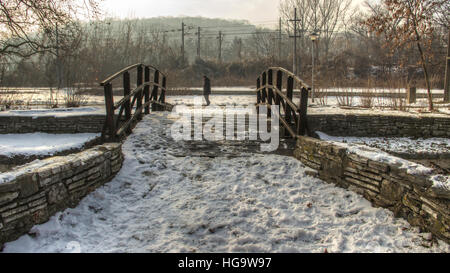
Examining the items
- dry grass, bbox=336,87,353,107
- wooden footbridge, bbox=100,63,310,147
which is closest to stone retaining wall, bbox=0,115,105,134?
wooden footbridge, bbox=100,63,310,147

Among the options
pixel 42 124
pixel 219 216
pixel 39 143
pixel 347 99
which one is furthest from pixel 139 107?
pixel 347 99

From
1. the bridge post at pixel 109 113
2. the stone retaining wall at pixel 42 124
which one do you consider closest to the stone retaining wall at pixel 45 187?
the bridge post at pixel 109 113

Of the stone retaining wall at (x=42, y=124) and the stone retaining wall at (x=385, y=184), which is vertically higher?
the stone retaining wall at (x=42, y=124)

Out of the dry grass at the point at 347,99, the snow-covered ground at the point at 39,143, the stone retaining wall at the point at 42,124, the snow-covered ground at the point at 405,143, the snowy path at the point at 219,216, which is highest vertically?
the dry grass at the point at 347,99

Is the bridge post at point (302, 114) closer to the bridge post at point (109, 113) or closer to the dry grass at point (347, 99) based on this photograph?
the bridge post at point (109, 113)

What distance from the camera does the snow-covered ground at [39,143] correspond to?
665cm

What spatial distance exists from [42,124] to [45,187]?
5882 millimetres

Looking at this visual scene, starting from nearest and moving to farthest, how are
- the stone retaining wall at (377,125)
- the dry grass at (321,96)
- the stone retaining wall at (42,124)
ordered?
the stone retaining wall at (42,124) → the stone retaining wall at (377,125) → the dry grass at (321,96)

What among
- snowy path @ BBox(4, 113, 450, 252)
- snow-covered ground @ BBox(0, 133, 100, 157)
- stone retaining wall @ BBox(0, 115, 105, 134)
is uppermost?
stone retaining wall @ BBox(0, 115, 105, 134)

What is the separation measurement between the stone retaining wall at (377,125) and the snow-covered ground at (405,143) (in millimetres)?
182

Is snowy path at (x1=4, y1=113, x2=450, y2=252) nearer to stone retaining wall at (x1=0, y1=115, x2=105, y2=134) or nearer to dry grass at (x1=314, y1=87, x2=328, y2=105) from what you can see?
stone retaining wall at (x1=0, y1=115, x2=105, y2=134)

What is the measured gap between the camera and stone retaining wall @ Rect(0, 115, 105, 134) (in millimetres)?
8203

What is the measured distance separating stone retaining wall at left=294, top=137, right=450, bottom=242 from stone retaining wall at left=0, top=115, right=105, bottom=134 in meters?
6.01
